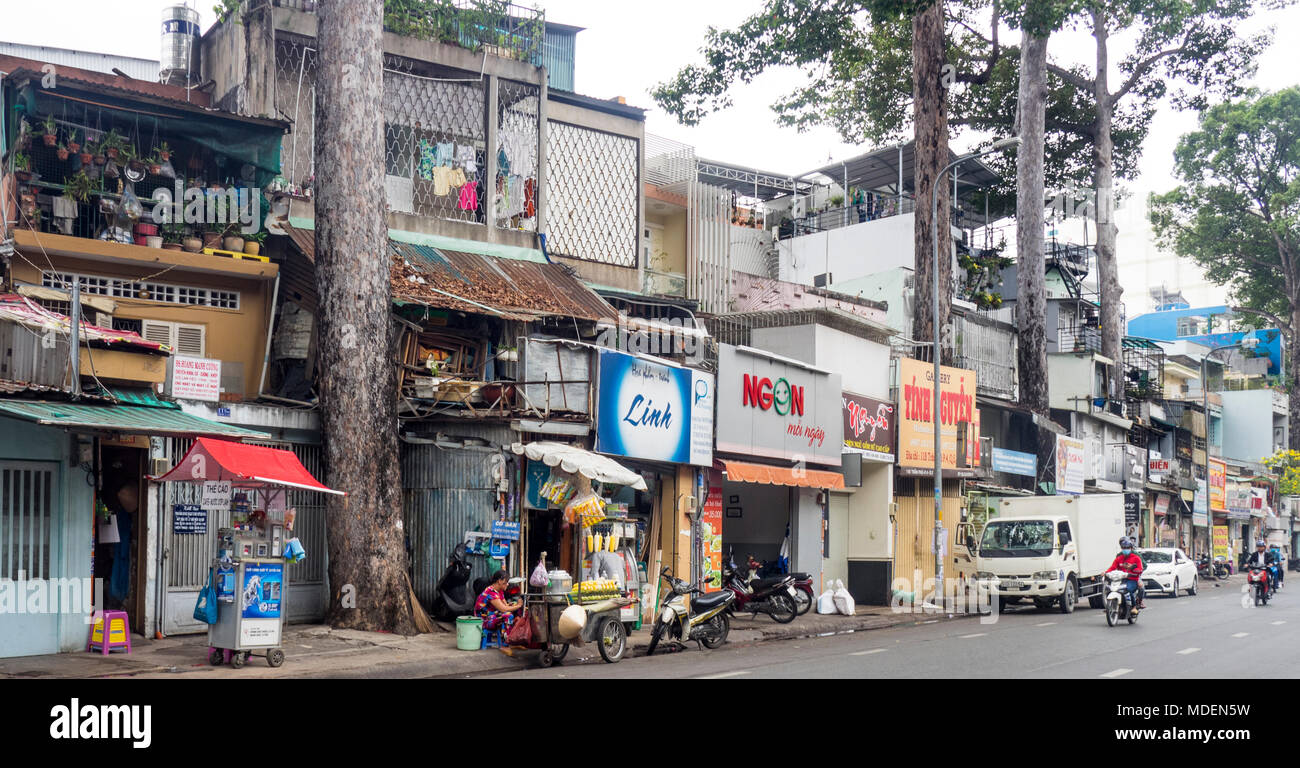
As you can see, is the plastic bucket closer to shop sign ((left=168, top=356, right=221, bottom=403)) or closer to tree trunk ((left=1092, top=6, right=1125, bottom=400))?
shop sign ((left=168, top=356, right=221, bottom=403))

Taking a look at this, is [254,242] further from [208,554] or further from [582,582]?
[582,582]

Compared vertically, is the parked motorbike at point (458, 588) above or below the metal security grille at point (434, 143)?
below

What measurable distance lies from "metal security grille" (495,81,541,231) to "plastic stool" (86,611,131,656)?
36.3 feet

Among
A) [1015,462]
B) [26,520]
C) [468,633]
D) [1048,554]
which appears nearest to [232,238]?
[26,520]

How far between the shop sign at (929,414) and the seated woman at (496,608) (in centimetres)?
1513

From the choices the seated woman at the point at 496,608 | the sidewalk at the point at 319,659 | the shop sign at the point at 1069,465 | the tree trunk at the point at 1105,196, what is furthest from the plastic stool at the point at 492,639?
the tree trunk at the point at 1105,196

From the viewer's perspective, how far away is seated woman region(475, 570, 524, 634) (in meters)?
15.5

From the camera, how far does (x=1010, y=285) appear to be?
44406 millimetres

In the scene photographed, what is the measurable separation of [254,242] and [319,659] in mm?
7804

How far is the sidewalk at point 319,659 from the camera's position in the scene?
1291 cm

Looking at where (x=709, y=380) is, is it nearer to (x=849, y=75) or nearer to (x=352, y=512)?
(x=352, y=512)

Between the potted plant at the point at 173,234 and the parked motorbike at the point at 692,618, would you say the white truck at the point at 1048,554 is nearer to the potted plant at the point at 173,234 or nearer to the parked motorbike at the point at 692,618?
the parked motorbike at the point at 692,618

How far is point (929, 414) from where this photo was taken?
3038 centimetres

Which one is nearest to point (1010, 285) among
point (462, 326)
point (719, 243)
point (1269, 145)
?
point (1269, 145)
